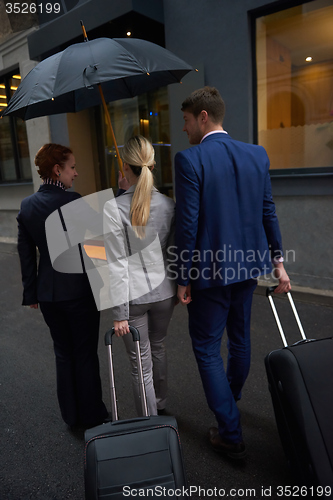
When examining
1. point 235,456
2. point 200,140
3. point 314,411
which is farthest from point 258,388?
point 200,140

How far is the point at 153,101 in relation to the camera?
7348 mm

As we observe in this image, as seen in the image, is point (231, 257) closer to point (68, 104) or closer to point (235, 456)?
point (235, 456)

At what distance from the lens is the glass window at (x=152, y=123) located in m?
Result: 7.21

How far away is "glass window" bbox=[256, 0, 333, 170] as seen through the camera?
5078mm

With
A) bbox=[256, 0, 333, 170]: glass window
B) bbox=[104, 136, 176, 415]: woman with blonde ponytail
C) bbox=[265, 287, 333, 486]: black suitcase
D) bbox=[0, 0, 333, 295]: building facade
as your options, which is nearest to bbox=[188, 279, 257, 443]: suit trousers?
bbox=[104, 136, 176, 415]: woman with blonde ponytail

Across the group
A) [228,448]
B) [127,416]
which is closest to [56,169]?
[127,416]

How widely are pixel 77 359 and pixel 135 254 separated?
1.01m

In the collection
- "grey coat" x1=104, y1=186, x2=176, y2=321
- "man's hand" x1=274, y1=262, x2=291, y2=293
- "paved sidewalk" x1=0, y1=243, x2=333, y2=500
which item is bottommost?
"paved sidewalk" x1=0, y1=243, x2=333, y2=500

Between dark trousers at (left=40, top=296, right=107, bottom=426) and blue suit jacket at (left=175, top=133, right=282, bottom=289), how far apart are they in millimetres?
841

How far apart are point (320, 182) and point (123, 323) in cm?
394

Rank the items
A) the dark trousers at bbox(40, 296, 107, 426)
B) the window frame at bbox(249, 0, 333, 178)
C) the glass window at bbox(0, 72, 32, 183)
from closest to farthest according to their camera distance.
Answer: the dark trousers at bbox(40, 296, 107, 426), the window frame at bbox(249, 0, 333, 178), the glass window at bbox(0, 72, 32, 183)

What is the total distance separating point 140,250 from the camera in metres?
2.21

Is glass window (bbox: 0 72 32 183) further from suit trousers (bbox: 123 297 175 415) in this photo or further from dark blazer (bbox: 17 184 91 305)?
suit trousers (bbox: 123 297 175 415)

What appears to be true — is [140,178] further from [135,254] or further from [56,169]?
[56,169]
